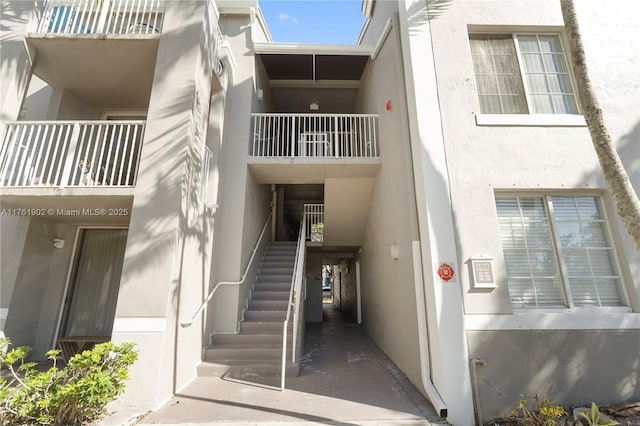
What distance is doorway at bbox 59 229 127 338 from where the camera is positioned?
5.65 metres

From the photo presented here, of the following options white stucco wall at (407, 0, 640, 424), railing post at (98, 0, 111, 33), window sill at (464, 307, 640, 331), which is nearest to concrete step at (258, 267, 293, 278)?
white stucco wall at (407, 0, 640, 424)

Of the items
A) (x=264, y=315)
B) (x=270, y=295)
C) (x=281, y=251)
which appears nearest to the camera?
(x=264, y=315)

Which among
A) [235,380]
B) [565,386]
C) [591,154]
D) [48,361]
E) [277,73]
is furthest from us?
[277,73]

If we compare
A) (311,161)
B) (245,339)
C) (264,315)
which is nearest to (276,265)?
(264,315)

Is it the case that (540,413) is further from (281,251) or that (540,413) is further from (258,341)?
(281,251)

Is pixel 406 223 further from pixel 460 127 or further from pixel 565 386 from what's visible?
pixel 565 386

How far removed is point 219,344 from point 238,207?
2683 millimetres

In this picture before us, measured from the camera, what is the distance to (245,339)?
523cm

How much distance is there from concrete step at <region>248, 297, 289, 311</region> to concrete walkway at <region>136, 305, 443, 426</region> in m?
1.25

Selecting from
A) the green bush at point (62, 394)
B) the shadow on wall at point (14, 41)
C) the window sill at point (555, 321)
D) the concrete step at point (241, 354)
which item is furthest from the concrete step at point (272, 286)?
the shadow on wall at point (14, 41)

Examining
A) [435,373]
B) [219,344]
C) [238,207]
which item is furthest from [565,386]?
[238,207]

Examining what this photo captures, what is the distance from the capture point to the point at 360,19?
8211mm

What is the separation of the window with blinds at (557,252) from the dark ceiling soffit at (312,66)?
221 inches

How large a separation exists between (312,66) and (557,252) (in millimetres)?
7089
